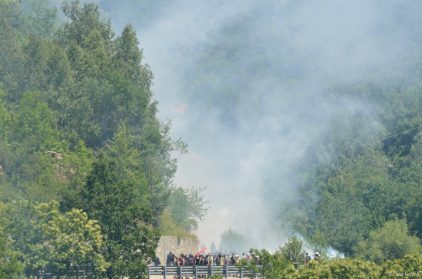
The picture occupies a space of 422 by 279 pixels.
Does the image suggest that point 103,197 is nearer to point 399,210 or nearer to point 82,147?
point 82,147

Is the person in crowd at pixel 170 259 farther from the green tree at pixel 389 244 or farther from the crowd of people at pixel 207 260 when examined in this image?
the green tree at pixel 389 244

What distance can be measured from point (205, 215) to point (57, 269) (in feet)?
184

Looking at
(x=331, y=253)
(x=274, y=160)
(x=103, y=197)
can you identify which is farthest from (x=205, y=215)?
(x=103, y=197)

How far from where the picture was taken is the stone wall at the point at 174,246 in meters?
130

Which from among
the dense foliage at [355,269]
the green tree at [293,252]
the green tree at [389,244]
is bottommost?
the dense foliage at [355,269]

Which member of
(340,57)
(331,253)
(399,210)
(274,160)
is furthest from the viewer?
(340,57)

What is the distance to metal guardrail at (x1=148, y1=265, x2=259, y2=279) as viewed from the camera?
4572 inches

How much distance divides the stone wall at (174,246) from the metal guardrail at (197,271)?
1280cm

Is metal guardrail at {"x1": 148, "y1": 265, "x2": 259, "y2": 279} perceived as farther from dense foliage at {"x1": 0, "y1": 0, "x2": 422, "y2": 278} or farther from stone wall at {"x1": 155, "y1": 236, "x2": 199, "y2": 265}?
stone wall at {"x1": 155, "y1": 236, "x2": 199, "y2": 265}

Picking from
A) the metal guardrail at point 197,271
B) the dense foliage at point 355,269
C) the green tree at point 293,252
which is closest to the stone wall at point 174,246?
the metal guardrail at point 197,271

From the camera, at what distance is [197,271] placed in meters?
116

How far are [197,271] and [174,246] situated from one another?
649 inches

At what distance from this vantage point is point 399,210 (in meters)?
161

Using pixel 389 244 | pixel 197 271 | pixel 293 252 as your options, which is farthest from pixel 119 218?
pixel 389 244
